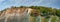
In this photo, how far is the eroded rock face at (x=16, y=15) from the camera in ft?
14.3

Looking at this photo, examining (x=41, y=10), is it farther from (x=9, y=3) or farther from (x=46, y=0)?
(x=9, y=3)

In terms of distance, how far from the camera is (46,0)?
14.4 feet

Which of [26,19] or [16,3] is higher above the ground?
[16,3]

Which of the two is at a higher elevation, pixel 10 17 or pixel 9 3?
pixel 9 3

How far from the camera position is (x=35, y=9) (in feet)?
14.4

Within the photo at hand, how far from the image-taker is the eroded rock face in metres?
4.35

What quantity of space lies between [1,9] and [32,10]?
2.01 ft

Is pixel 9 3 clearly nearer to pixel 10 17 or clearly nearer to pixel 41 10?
pixel 10 17

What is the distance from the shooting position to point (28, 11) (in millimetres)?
4352

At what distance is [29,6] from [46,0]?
1.14 ft

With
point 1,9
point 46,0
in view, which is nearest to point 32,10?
point 46,0

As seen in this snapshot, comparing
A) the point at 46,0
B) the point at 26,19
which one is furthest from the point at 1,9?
the point at 46,0

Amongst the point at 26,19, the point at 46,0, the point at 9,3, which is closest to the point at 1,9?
the point at 9,3

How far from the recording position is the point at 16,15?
14.4 ft
